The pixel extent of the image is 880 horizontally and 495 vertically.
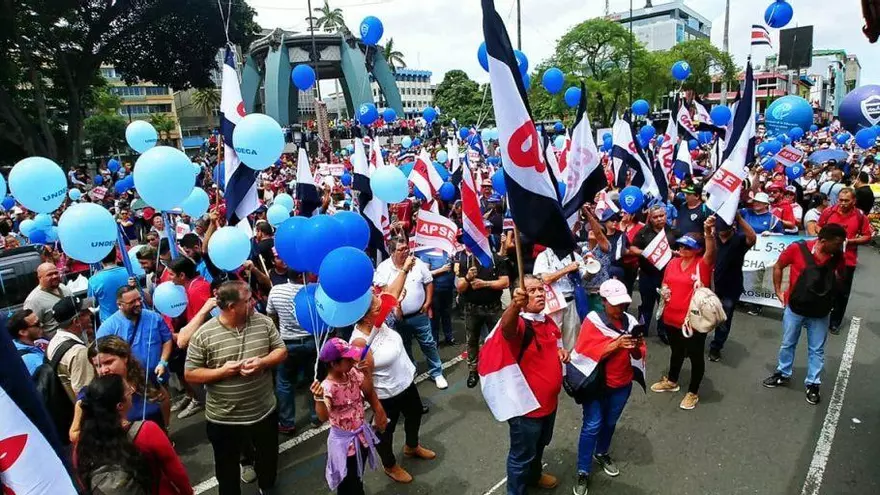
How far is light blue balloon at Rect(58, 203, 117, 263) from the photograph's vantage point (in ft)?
14.0

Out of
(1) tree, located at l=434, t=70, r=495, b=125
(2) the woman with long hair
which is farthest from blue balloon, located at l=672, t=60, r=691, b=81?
(1) tree, located at l=434, t=70, r=495, b=125

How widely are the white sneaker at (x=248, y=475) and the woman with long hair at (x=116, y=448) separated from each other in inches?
74.9

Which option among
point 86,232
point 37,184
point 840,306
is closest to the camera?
point 86,232

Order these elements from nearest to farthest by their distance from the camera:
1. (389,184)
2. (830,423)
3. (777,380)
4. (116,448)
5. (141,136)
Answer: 1. (116,448)
2. (830,423)
3. (777,380)
4. (141,136)
5. (389,184)

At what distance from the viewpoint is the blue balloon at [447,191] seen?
930cm

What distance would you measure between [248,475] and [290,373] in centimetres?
91

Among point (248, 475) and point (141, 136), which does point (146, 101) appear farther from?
point (248, 475)

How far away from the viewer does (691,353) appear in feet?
16.4

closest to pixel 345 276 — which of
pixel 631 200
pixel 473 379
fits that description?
pixel 473 379

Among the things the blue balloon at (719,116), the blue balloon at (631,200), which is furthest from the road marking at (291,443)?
the blue balloon at (719,116)

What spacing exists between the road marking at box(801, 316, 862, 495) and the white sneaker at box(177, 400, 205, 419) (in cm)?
554

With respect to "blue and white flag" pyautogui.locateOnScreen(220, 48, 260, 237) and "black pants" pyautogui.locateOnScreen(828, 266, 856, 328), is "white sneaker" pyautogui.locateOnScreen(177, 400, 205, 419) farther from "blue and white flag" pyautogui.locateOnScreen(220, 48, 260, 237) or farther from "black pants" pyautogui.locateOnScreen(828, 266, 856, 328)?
"black pants" pyautogui.locateOnScreen(828, 266, 856, 328)

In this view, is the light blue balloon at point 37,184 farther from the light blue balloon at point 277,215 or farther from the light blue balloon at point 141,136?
the light blue balloon at point 277,215

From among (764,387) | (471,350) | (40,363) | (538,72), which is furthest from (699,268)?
(538,72)
